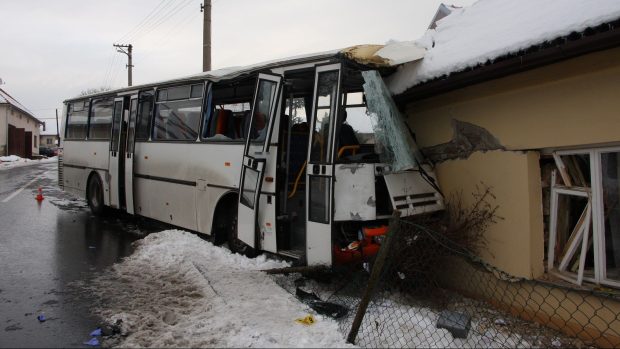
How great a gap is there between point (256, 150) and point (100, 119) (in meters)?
6.39

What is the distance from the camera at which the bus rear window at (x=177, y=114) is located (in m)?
7.73

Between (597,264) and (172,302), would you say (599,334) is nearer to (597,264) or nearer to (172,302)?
(597,264)

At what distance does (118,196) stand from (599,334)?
29.1 feet

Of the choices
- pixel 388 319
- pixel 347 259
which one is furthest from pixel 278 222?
pixel 388 319

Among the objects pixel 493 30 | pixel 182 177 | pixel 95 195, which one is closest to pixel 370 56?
pixel 493 30

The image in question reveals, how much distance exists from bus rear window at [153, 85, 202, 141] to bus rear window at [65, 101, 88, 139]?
12.8 feet

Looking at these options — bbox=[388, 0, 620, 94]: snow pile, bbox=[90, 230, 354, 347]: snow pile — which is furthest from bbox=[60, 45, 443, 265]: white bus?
bbox=[388, 0, 620, 94]: snow pile

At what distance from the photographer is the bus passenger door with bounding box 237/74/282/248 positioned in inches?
235

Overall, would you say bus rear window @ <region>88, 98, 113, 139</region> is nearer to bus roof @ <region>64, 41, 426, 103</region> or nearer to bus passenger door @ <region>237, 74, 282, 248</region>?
bus roof @ <region>64, 41, 426, 103</region>

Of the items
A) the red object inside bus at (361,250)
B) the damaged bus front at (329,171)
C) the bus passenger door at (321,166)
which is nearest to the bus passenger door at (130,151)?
the damaged bus front at (329,171)

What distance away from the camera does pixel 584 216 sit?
4.65 m

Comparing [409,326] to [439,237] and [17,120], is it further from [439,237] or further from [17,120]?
[17,120]

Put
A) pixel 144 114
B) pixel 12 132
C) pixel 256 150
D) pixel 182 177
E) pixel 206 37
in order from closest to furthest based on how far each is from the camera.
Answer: pixel 256 150 → pixel 182 177 → pixel 144 114 → pixel 206 37 → pixel 12 132

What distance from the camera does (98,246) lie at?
8047mm
